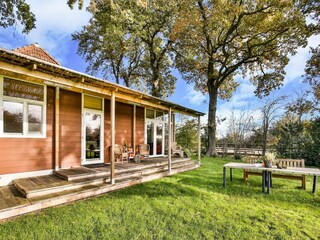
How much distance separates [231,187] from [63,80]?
17.4 ft

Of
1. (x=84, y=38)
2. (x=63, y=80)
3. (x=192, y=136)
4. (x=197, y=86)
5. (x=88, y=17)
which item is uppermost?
(x=88, y=17)

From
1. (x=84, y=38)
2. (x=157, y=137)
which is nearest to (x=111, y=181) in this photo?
(x=157, y=137)

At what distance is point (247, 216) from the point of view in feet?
12.4

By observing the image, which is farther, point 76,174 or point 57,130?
point 57,130

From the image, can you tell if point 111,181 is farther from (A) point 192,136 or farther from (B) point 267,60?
(B) point 267,60

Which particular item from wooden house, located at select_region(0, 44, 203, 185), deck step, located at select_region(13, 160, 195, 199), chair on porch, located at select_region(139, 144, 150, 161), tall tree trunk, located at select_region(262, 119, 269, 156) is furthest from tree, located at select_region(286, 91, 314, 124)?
deck step, located at select_region(13, 160, 195, 199)

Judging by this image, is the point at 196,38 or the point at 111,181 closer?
the point at 111,181

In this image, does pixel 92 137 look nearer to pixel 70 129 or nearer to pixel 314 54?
pixel 70 129

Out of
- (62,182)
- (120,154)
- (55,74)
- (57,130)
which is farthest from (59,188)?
(120,154)

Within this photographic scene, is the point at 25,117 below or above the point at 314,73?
below

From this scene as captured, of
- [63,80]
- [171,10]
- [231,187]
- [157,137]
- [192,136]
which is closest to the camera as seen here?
[63,80]

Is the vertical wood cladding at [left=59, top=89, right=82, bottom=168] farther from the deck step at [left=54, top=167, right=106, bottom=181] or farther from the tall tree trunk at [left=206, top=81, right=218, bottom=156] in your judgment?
the tall tree trunk at [left=206, top=81, right=218, bottom=156]

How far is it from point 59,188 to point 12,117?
2.29m

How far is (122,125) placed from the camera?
319 inches
